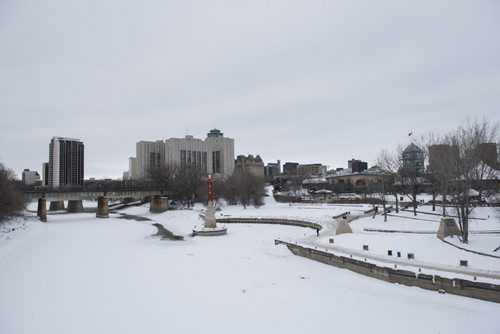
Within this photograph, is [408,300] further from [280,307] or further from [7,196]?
[7,196]

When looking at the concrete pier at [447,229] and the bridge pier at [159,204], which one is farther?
the bridge pier at [159,204]

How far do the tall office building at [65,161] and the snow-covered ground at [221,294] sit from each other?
139 metres

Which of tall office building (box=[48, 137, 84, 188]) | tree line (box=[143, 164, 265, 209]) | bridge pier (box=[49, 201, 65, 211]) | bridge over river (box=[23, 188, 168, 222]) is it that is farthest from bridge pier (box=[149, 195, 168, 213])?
tall office building (box=[48, 137, 84, 188])

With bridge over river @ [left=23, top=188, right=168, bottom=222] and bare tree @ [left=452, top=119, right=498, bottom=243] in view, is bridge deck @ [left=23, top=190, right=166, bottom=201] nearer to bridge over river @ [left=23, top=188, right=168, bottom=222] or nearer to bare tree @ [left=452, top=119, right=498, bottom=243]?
bridge over river @ [left=23, top=188, right=168, bottom=222]

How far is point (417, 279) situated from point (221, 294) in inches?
441

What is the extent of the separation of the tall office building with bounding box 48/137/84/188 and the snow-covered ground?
457 feet

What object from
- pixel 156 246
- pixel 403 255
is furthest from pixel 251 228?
pixel 403 255

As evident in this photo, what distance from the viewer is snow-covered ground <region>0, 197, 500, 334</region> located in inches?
589

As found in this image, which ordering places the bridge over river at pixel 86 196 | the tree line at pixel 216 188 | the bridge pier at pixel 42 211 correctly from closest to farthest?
the bridge pier at pixel 42 211, the bridge over river at pixel 86 196, the tree line at pixel 216 188

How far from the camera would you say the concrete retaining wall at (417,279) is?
17562 millimetres

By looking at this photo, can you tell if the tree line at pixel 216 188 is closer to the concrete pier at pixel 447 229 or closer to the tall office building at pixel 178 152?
the concrete pier at pixel 447 229

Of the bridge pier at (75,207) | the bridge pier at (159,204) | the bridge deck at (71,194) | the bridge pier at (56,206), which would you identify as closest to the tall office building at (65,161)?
the bridge pier at (56,206)

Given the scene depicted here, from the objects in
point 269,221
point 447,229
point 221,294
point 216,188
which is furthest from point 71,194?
point 447,229

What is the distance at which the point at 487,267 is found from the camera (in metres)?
20.7
